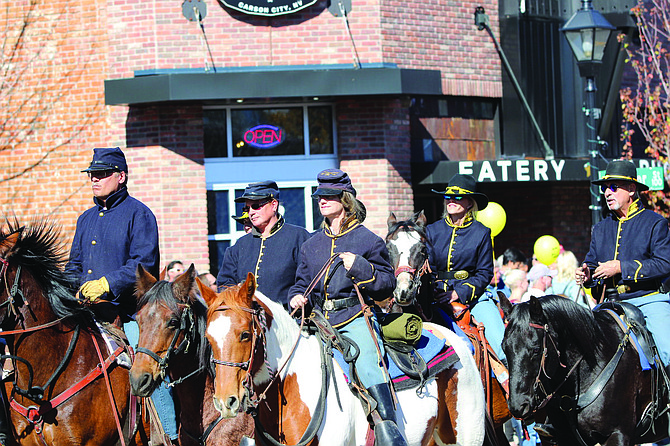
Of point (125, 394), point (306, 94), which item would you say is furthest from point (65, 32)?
point (125, 394)

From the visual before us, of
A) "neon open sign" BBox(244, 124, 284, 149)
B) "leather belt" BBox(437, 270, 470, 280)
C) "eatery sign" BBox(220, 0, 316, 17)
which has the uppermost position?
"eatery sign" BBox(220, 0, 316, 17)

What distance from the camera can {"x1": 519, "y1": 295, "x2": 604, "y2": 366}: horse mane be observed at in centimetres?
712

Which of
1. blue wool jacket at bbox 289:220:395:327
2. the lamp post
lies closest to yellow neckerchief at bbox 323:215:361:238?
blue wool jacket at bbox 289:220:395:327

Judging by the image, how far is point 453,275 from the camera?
28.5ft

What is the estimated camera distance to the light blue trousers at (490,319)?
8555 millimetres

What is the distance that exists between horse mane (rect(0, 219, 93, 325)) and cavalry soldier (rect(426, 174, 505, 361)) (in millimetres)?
3317

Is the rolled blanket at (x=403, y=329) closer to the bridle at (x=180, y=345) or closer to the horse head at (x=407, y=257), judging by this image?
the horse head at (x=407, y=257)

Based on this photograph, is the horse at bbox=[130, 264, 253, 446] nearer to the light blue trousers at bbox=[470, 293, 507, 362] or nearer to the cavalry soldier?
the cavalry soldier

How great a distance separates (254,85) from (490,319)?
25.0ft

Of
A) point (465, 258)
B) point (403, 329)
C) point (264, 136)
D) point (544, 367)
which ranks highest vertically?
point (264, 136)

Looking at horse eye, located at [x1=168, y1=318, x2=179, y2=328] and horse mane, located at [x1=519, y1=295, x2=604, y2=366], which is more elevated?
horse eye, located at [x1=168, y1=318, x2=179, y2=328]

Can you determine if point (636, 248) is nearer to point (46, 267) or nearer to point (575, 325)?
point (575, 325)

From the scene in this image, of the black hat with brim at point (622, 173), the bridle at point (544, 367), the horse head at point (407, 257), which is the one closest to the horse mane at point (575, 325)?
the bridle at point (544, 367)

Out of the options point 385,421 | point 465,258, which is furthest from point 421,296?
point 385,421
